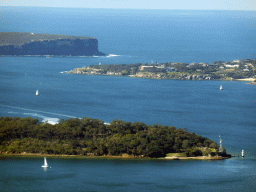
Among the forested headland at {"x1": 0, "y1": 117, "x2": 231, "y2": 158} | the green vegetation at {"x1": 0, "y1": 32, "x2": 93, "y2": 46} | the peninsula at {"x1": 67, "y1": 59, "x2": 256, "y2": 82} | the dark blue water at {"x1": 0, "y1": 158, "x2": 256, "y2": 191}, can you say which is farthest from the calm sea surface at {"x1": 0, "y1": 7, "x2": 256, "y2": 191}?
the green vegetation at {"x1": 0, "y1": 32, "x2": 93, "y2": 46}

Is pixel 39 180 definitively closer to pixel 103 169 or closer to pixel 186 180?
pixel 103 169

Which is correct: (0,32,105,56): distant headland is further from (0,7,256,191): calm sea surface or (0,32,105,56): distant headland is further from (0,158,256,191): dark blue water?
(0,158,256,191): dark blue water

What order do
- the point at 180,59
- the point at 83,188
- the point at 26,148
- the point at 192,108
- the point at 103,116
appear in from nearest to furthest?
the point at 83,188
the point at 26,148
the point at 103,116
the point at 192,108
the point at 180,59

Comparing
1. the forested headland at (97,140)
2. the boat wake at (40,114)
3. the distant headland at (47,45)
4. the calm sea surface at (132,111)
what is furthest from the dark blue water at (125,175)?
the distant headland at (47,45)

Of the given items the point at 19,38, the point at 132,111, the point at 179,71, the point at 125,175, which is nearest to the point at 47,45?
the point at 19,38

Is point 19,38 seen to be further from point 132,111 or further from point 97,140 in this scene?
point 97,140

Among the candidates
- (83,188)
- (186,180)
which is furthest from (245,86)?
(83,188)

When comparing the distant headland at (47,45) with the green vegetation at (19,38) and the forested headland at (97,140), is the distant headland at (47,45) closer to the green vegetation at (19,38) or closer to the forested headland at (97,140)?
the green vegetation at (19,38)
